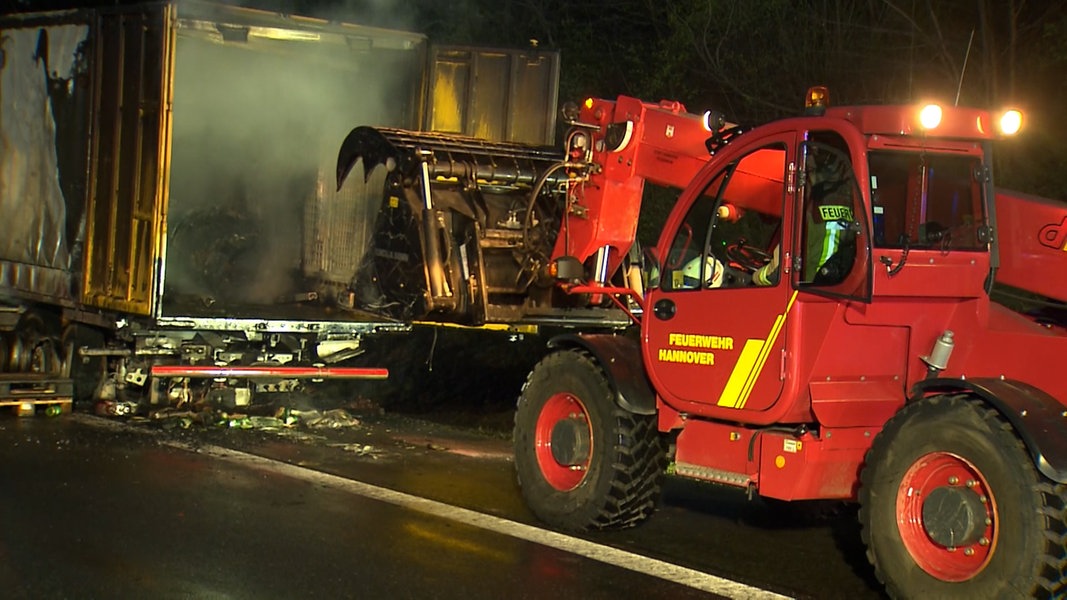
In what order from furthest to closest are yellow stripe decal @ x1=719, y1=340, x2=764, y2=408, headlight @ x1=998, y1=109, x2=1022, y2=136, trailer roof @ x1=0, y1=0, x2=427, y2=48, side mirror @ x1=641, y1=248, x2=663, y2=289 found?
trailer roof @ x1=0, y1=0, x2=427, y2=48
side mirror @ x1=641, y1=248, x2=663, y2=289
yellow stripe decal @ x1=719, y1=340, x2=764, y2=408
headlight @ x1=998, y1=109, x2=1022, y2=136

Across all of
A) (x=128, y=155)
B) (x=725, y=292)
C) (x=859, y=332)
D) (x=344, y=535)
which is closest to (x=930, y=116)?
(x=859, y=332)

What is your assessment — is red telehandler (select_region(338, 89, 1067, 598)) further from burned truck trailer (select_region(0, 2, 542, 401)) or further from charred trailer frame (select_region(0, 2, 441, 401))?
charred trailer frame (select_region(0, 2, 441, 401))

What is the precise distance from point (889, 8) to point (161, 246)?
838 cm

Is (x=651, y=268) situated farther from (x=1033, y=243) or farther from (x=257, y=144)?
(x=257, y=144)

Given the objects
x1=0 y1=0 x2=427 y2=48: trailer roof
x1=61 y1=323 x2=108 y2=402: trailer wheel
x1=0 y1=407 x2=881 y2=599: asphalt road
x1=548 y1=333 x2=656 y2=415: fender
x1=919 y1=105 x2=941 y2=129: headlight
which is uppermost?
x1=0 y1=0 x2=427 y2=48: trailer roof

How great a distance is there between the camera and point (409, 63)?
12.8 meters

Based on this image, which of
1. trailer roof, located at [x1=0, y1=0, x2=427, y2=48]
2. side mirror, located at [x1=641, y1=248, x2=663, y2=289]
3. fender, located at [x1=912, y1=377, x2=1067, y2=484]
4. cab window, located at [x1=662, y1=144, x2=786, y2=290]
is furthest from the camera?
trailer roof, located at [x1=0, y1=0, x2=427, y2=48]

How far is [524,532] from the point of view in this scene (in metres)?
7.83

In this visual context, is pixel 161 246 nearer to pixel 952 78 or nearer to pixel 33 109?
pixel 33 109

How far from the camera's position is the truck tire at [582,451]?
7.67m

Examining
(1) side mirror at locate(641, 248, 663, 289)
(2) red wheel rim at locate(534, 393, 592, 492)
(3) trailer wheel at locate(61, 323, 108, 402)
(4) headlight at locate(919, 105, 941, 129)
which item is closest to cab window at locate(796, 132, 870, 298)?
(4) headlight at locate(919, 105, 941, 129)

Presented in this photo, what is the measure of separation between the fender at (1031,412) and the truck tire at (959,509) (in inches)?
3.0

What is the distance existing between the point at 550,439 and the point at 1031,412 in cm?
329

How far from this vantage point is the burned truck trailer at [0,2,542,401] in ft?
37.9
